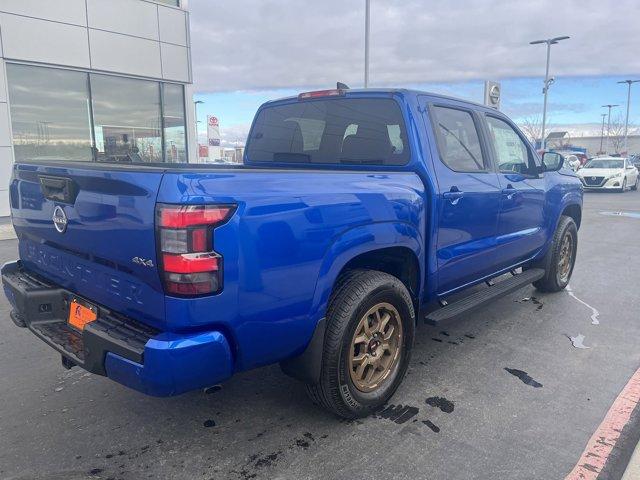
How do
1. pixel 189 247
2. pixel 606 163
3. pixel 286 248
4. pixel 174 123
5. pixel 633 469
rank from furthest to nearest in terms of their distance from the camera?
pixel 606 163
pixel 174 123
pixel 633 469
pixel 286 248
pixel 189 247

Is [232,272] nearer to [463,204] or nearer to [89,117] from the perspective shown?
[463,204]

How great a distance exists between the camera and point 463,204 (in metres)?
3.73

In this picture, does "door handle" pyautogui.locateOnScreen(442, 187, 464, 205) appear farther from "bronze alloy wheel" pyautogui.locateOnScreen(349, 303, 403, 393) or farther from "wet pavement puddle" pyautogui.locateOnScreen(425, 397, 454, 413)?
"wet pavement puddle" pyautogui.locateOnScreen(425, 397, 454, 413)

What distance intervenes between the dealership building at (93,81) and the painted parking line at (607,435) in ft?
34.0

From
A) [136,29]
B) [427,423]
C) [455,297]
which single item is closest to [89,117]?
[136,29]

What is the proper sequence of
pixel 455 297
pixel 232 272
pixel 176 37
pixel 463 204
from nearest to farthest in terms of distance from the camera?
pixel 232 272 < pixel 463 204 < pixel 455 297 < pixel 176 37

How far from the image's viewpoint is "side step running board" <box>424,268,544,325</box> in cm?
364

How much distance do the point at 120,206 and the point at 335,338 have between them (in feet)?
4.25

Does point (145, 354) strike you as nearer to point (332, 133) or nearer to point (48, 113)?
point (332, 133)

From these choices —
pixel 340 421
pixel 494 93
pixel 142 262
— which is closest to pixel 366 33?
pixel 494 93

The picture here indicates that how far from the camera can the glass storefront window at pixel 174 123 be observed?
15.3m

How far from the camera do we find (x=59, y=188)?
2.72m

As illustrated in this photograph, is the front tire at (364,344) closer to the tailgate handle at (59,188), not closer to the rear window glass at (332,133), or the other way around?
the rear window glass at (332,133)

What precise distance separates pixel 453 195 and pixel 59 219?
2.50 m
